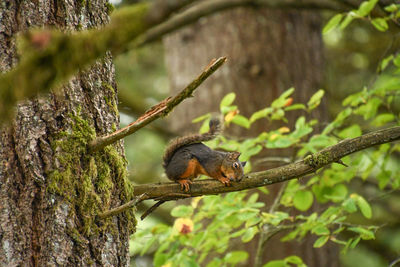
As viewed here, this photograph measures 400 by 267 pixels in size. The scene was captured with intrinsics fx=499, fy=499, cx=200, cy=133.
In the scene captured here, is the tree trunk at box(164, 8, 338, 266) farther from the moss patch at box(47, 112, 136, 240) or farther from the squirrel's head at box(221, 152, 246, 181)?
the moss patch at box(47, 112, 136, 240)

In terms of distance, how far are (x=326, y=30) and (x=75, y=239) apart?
1.77 m

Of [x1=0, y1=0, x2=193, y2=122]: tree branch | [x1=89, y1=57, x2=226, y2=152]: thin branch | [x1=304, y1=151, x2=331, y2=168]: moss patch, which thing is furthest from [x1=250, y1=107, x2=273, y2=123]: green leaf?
[x1=0, y1=0, x2=193, y2=122]: tree branch

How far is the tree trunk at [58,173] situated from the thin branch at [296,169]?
0.16 metres

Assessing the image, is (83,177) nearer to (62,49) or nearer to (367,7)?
(62,49)

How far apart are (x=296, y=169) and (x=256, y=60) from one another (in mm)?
2560

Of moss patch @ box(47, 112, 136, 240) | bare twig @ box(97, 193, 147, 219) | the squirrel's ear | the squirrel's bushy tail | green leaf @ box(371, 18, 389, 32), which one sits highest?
green leaf @ box(371, 18, 389, 32)

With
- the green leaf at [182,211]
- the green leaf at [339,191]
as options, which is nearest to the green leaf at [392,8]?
→ the green leaf at [339,191]

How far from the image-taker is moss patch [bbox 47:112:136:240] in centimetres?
173

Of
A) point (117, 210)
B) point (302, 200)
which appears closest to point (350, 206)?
point (302, 200)

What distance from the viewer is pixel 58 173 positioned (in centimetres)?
172

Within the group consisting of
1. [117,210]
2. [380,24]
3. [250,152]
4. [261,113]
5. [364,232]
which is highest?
[380,24]

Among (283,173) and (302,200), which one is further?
(302,200)

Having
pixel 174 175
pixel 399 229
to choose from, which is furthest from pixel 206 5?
pixel 399 229

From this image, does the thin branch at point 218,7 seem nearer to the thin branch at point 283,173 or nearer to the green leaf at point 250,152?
the green leaf at point 250,152
